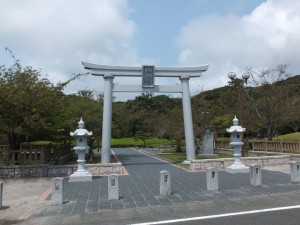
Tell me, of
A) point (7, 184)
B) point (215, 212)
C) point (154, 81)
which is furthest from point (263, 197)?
point (154, 81)

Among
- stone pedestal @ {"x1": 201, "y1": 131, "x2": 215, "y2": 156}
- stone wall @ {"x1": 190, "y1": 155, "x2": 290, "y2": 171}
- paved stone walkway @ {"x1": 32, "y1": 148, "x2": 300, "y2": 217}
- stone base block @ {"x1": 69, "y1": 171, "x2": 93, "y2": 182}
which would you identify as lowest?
paved stone walkway @ {"x1": 32, "y1": 148, "x2": 300, "y2": 217}

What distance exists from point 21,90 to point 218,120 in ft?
102

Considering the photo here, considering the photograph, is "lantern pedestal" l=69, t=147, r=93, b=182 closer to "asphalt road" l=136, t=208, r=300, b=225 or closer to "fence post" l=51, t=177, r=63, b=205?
"fence post" l=51, t=177, r=63, b=205

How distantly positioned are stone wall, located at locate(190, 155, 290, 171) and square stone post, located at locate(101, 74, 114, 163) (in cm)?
458

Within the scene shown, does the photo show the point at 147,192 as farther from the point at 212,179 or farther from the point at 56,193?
the point at 56,193

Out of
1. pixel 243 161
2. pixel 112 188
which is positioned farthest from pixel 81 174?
pixel 243 161

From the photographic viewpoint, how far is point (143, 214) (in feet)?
26.5

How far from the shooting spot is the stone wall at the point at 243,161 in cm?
1742

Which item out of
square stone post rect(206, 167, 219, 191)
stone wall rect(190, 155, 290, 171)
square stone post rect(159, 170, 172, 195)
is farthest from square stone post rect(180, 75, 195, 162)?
square stone post rect(159, 170, 172, 195)

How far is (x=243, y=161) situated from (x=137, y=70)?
7.66m

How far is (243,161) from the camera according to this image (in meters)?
18.5

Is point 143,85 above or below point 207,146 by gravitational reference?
above

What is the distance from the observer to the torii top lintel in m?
19.0

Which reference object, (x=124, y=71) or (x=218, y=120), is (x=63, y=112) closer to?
(x=124, y=71)
